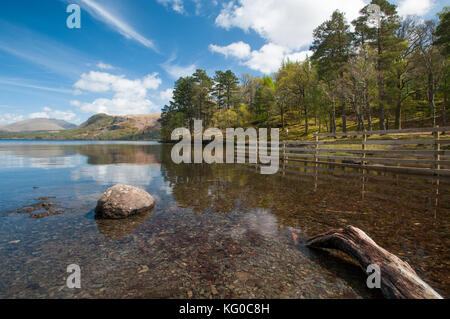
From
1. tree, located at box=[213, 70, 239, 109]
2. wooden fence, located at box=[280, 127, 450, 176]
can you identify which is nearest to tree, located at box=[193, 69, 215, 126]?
tree, located at box=[213, 70, 239, 109]

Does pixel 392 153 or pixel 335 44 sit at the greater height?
pixel 335 44

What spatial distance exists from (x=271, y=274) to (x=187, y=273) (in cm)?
143

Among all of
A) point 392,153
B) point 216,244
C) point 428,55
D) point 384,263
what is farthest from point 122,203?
point 428,55

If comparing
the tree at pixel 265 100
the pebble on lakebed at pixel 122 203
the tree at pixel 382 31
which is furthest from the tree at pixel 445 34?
the pebble on lakebed at pixel 122 203

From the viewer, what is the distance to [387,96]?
2988cm

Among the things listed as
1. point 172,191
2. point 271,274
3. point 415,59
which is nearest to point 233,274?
point 271,274

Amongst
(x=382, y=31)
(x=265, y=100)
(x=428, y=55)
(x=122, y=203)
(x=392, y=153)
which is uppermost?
(x=382, y=31)

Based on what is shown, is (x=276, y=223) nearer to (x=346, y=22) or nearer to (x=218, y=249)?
(x=218, y=249)

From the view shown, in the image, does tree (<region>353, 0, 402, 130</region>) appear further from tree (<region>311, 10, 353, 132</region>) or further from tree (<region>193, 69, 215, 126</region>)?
tree (<region>193, 69, 215, 126</region>)

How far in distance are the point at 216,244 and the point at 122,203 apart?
3.41m

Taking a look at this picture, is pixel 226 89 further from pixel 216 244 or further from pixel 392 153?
pixel 216 244

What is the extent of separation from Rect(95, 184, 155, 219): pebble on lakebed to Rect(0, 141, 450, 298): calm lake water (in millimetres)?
256

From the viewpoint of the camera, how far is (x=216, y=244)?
171 inches

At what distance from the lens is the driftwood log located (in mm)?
2521
